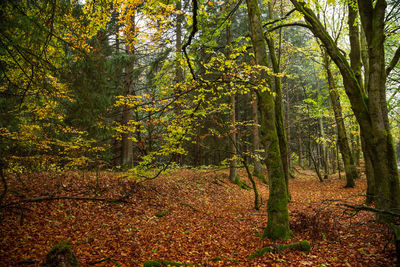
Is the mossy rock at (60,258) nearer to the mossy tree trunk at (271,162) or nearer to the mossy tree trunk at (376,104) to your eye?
the mossy tree trunk at (271,162)

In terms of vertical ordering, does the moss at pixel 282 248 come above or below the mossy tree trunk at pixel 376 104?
below

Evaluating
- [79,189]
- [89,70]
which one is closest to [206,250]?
[79,189]

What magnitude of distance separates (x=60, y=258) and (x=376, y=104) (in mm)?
7744

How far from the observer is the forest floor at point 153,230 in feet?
14.2

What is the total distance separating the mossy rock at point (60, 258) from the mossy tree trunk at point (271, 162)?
4.21 meters

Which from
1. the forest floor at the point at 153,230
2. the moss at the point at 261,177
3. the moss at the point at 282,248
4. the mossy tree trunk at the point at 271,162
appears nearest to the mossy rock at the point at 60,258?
the forest floor at the point at 153,230

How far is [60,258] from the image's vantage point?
3.43 meters

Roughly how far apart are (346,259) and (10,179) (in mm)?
9655

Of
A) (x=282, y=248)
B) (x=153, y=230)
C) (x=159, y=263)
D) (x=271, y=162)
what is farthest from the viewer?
(x=153, y=230)

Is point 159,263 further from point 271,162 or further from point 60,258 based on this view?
point 271,162

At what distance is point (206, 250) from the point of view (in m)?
5.23

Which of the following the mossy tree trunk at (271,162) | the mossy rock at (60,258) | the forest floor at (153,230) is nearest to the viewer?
the mossy rock at (60,258)

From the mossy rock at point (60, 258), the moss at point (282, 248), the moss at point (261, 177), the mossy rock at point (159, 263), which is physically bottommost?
the moss at point (261, 177)

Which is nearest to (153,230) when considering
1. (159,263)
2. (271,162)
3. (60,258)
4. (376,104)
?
(159,263)
